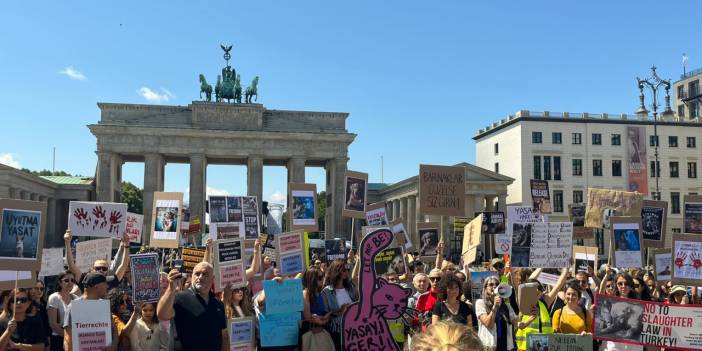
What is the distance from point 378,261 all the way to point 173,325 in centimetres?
489

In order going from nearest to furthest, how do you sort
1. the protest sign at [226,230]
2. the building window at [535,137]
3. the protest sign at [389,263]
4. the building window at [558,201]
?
1. the protest sign at [389,263]
2. the protest sign at [226,230]
3. the building window at [535,137]
4. the building window at [558,201]

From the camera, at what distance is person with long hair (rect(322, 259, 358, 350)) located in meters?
7.53

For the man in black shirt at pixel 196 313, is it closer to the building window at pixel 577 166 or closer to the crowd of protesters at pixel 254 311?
the crowd of protesters at pixel 254 311

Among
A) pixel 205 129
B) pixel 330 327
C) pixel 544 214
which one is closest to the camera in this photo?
pixel 330 327

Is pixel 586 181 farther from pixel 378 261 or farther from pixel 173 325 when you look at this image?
pixel 173 325

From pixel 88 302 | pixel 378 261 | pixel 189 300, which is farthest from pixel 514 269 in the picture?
pixel 88 302

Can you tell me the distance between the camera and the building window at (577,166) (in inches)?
2724

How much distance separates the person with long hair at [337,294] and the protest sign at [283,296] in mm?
377

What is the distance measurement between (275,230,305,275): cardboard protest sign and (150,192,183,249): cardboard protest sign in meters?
3.48

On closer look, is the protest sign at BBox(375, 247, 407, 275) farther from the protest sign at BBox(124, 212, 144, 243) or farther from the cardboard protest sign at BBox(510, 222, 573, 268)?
the protest sign at BBox(124, 212, 144, 243)

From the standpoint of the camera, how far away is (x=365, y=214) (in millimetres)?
14391

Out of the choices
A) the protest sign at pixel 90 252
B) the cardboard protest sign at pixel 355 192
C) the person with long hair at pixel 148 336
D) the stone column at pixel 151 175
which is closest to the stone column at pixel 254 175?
the stone column at pixel 151 175

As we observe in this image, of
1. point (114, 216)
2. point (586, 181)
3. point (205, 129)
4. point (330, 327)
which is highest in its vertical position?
point (205, 129)

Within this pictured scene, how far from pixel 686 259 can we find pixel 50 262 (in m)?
11.5
